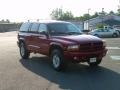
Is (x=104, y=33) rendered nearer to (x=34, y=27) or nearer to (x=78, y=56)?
(x=34, y=27)

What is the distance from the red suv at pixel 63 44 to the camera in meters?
11.4

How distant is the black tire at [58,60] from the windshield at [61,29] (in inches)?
34.9

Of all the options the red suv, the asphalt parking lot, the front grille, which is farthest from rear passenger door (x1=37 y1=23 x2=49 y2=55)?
the front grille

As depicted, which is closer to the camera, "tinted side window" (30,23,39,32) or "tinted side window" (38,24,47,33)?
"tinted side window" (38,24,47,33)

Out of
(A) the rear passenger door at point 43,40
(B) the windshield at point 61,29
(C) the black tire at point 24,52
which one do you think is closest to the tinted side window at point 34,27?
(A) the rear passenger door at point 43,40

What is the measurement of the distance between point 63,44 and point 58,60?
0.74m

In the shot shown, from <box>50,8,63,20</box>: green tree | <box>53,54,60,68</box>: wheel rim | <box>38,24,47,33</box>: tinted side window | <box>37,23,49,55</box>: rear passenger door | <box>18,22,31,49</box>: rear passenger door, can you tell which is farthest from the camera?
<box>50,8,63,20</box>: green tree

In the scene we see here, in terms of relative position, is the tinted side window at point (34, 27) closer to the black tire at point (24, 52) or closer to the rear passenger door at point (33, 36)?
the rear passenger door at point (33, 36)

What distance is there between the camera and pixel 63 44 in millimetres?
11570

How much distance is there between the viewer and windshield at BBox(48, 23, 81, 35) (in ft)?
42.3

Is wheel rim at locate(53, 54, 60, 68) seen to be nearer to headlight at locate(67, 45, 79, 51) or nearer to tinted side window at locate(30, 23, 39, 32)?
headlight at locate(67, 45, 79, 51)

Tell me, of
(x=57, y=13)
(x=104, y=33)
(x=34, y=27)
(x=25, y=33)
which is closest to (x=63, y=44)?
(x=34, y=27)

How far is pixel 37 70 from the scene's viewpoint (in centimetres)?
1238

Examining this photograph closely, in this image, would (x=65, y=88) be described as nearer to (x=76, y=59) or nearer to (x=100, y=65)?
(x=76, y=59)
